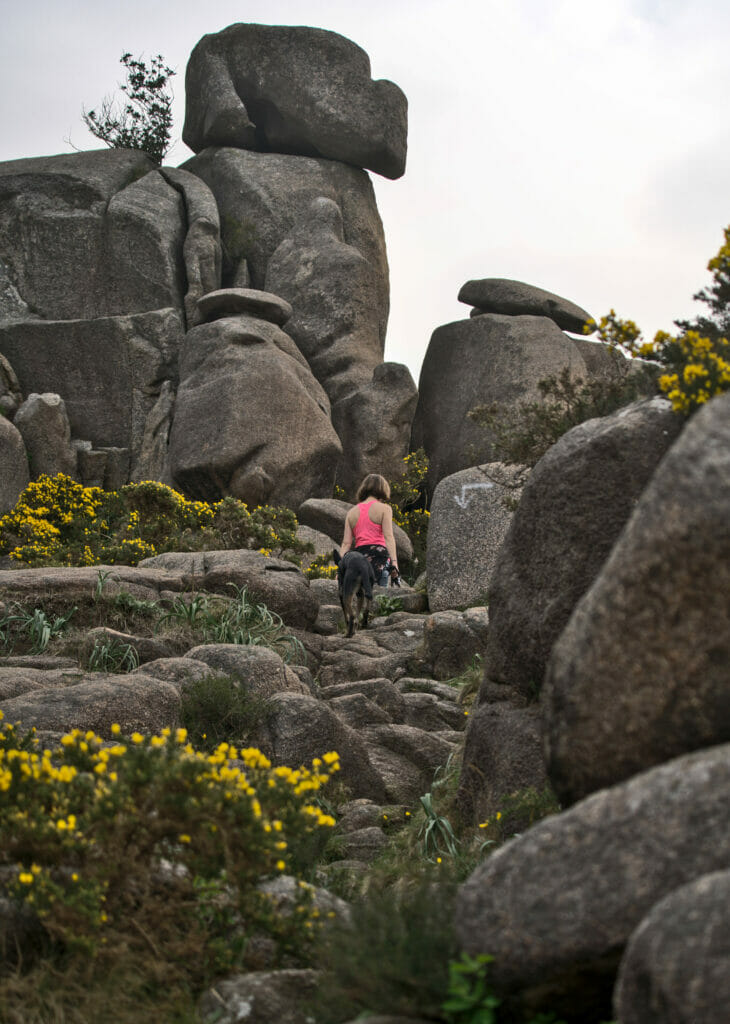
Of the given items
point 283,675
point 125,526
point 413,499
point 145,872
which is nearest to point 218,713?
point 283,675

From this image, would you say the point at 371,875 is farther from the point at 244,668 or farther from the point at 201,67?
the point at 201,67

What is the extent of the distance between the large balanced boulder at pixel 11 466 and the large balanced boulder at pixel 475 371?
26.9ft

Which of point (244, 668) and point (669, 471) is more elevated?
point (669, 471)

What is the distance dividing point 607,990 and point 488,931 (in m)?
0.37

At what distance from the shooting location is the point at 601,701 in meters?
3.49

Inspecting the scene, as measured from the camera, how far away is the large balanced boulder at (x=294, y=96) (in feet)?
84.9

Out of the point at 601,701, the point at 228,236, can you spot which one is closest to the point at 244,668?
the point at 601,701

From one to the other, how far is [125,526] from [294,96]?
13747 mm

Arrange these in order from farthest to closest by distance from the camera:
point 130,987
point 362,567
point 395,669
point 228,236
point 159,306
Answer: point 228,236
point 159,306
point 362,567
point 395,669
point 130,987

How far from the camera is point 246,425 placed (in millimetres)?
19516

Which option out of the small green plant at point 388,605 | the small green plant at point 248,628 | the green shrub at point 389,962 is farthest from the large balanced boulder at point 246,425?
the green shrub at point 389,962

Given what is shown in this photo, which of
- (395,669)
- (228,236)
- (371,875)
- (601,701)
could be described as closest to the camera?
(601,701)

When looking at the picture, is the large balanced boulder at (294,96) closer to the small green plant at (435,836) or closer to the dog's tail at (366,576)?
the dog's tail at (366,576)

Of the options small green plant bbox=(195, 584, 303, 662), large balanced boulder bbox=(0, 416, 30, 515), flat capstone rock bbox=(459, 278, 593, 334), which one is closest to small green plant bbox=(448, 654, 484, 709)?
small green plant bbox=(195, 584, 303, 662)
